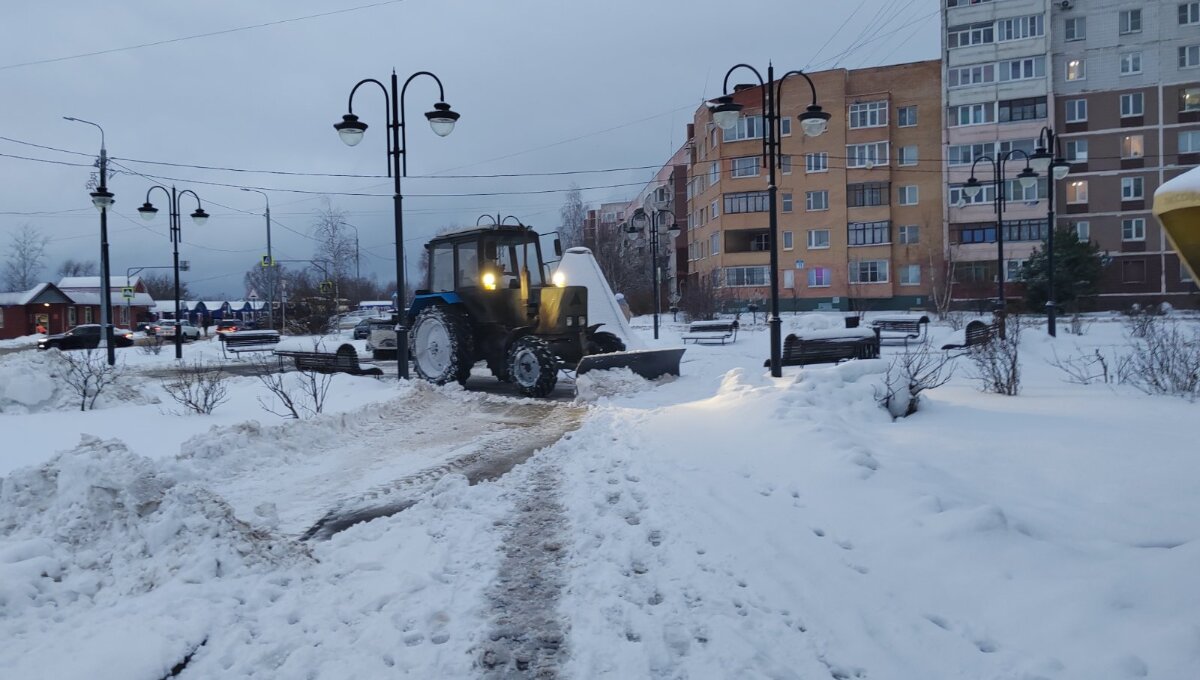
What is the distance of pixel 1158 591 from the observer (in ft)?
13.0

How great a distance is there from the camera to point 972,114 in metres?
47.6

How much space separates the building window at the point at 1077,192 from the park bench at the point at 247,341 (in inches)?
1878

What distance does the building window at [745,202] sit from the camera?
5049 centimetres

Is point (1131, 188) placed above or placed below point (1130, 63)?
below

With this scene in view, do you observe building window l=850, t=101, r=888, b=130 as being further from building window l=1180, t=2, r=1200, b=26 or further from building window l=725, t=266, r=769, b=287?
building window l=1180, t=2, r=1200, b=26

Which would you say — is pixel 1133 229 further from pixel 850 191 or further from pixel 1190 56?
pixel 850 191

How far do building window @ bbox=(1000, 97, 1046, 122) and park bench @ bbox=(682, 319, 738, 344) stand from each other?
31679 millimetres

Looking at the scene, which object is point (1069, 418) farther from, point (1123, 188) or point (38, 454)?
point (1123, 188)

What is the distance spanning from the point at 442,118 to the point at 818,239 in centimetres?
4036

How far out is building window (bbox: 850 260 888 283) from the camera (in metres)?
49.1

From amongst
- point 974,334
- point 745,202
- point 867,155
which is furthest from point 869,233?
point 974,334

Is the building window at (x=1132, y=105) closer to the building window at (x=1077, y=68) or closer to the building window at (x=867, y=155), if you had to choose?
the building window at (x=1077, y=68)

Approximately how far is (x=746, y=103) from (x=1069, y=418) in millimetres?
45941

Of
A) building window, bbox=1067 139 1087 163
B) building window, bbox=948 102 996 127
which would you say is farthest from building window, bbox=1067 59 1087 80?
building window, bbox=948 102 996 127
